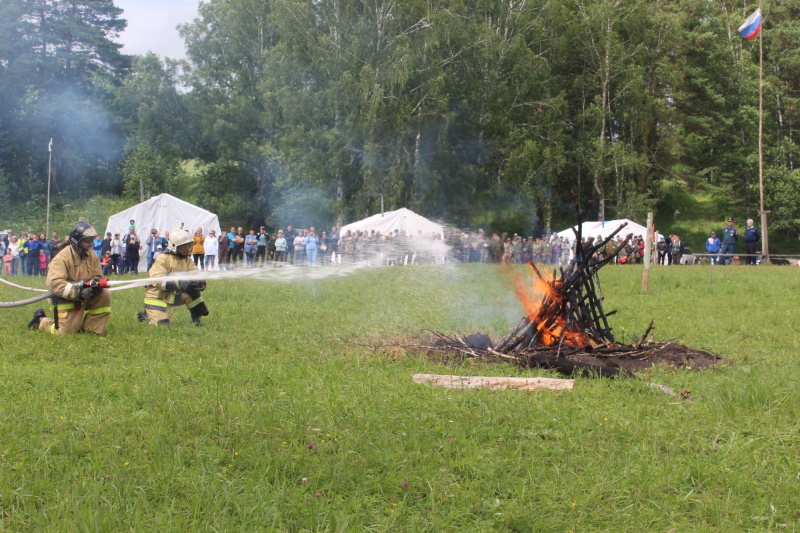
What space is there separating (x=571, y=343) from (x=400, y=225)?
16921 millimetres

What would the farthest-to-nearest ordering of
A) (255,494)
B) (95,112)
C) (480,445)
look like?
(95,112)
(480,445)
(255,494)

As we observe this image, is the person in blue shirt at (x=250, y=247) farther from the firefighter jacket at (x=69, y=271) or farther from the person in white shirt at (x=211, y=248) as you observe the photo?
the firefighter jacket at (x=69, y=271)

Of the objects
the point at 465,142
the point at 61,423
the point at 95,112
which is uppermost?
the point at 95,112

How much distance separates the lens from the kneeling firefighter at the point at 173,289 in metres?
10.9

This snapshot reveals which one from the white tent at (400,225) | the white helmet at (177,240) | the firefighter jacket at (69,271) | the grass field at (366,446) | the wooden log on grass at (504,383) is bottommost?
the grass field at (366,446)

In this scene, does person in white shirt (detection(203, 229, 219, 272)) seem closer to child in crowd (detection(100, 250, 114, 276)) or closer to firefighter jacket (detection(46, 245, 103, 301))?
child in crowd (detection(100, 250, 114, 276))

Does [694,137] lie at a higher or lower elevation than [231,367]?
higher

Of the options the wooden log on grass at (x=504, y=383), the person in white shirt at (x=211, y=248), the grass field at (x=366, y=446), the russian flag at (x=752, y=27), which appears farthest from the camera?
the russian flag at (x=752, y=27)

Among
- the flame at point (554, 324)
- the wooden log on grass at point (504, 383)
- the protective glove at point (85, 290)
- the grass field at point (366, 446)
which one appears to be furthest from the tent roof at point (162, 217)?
the wooden log on grass at point (504, 383)

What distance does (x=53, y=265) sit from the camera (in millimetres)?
9688

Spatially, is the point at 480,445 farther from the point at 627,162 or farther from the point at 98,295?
the point at 627,162

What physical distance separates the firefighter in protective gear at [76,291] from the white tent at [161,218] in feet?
52.7

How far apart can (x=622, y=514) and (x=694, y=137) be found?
151 feet

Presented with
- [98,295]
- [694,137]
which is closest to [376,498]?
[98,295]
